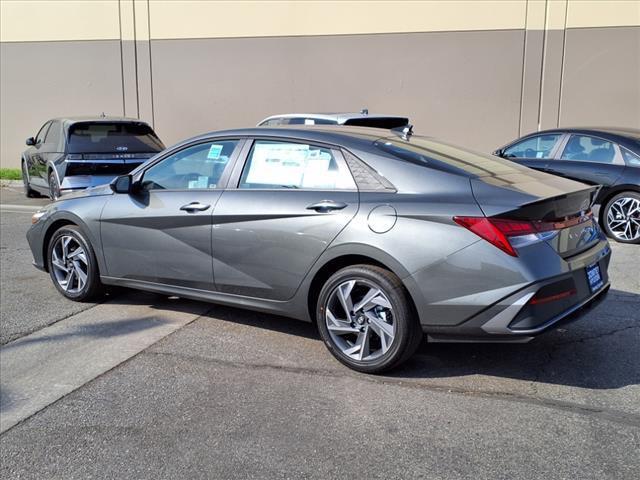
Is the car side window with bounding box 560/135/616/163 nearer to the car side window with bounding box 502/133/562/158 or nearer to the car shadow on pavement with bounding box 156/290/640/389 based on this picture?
the car side window with bounding box 502/133/562/158

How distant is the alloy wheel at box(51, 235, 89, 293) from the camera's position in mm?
5723

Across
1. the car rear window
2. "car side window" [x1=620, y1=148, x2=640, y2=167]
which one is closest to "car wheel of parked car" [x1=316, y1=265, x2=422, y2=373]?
"car side window" [x1=620, y1=148, x2=640, y2=167]

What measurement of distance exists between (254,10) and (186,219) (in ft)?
36.1

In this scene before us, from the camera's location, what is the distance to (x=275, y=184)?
15.3ft

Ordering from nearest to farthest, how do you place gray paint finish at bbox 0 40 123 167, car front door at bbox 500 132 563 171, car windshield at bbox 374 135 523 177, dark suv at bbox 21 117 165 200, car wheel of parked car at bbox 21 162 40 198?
car windshield at bbox 374 135 523 177 < car front door at bbox 500 132 563 171 < dark suv at bbox 21 117 165 200 < car wheel of parked car at bbox 21 162 40 198 < gray paint finish at bbox 0 40 123 167

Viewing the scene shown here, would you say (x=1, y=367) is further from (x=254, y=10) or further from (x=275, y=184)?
Answer: (x=254, y=10)

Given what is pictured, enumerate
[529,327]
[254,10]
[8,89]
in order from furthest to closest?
[8,89]
[254,10]
[529,327]

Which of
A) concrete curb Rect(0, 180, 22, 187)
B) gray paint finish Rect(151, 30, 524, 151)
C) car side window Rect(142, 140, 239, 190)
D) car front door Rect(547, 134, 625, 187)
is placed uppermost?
gray paint finish Rect(151, 30, 524, 151)

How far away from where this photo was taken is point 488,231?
376cm

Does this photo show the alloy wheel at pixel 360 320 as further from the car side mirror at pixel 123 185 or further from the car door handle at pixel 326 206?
the car side mirror at pixel 123 185

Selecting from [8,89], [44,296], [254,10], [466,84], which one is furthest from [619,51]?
[8,89]

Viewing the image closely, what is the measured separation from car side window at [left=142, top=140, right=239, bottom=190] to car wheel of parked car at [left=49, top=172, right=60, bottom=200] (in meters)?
5.48

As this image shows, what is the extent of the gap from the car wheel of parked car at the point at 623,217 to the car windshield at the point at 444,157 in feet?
14.2

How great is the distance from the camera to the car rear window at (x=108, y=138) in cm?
999
